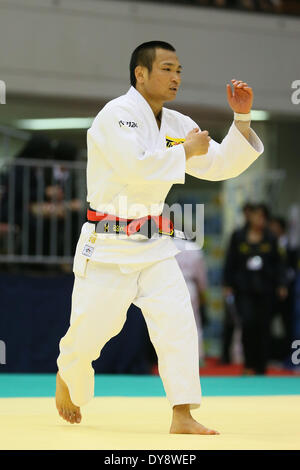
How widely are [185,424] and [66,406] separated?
0.65 m

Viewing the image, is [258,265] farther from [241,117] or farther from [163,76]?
[163,76]

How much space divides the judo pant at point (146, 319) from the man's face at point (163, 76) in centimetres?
70

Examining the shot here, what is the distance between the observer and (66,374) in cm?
365

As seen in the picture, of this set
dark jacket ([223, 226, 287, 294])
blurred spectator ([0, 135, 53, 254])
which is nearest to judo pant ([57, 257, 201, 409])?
blurred spectator ([0, 135, 53, 254])

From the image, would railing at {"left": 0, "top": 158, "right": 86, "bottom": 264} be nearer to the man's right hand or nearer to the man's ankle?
the man's right hand

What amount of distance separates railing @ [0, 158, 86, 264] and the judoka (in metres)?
4.07

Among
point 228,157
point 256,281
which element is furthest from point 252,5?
point 228,157

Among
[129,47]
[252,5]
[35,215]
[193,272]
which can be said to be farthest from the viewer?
[252,5]

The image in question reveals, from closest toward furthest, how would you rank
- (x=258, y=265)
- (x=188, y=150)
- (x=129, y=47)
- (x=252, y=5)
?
(x=188, y=150) < (x=258, y=265) < (x=129, y=47) < (x=252, y=5)

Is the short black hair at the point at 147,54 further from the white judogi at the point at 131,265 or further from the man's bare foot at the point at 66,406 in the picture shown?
the man's bare foot at the point at 66,406

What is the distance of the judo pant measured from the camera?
3.39 meters

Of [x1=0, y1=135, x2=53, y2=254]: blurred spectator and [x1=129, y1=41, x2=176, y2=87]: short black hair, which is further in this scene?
[x1=0, y1=135, x2=53, y2=254]: blurred spectator

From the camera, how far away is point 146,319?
11.6 ft

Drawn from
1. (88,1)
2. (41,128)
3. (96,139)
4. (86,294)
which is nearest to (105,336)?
(86,294)
